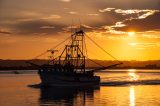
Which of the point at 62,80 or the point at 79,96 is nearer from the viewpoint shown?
the point at 79,96

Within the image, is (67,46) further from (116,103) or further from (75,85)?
(116,103)

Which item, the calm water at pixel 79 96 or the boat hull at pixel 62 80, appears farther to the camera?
the boat hull at pixel 62 80

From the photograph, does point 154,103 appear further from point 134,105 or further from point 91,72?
point 91,72

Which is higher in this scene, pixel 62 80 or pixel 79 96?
pixel 62 80

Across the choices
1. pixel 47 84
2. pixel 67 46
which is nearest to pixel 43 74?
pixel 47 84

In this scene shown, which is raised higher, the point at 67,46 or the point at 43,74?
the point at 67,46

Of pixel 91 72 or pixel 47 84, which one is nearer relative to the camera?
pixel 47 84

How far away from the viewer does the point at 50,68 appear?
9100 cm

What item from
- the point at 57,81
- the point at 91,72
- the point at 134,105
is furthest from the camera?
the point at 91,72

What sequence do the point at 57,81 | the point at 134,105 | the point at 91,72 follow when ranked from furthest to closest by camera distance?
the point at 91,72 < the point at 57,81 < the point at 134,105

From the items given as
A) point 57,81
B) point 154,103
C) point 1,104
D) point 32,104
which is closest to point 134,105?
point 154,103

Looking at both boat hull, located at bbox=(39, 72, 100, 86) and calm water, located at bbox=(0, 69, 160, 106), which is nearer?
calm water, located at bbox=(0, 69, 160, 106)

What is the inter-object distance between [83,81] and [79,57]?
5205 mm

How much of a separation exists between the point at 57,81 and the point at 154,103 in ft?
139
